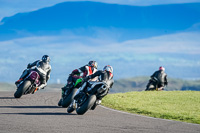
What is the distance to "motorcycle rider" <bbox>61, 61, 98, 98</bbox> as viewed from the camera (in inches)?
534

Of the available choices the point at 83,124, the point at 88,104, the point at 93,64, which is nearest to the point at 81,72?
the point at 93,64

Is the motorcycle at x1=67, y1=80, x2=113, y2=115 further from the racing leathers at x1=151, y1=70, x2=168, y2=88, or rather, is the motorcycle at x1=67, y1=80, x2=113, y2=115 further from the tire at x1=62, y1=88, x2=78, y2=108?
the racing leathers at x1=151, y1=70, x2=168, y2=88

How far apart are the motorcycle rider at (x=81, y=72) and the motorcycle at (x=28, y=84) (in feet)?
12.0

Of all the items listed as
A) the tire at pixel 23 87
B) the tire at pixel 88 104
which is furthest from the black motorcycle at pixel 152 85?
the tire at pixel 88 104

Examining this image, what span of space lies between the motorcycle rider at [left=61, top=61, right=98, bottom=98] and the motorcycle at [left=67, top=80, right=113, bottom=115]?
3.96 feet

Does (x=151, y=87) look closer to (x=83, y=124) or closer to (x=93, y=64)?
(x=93, y=64)

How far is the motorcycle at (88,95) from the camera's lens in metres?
11.7

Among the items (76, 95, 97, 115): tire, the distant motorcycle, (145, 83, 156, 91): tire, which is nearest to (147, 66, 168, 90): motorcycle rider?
the distant motorcycle

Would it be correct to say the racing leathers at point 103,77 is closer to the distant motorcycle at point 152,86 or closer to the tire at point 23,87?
the tire at point 23,87

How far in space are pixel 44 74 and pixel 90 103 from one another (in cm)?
723

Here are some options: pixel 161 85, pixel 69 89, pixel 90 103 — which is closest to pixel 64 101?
pixel 69 89

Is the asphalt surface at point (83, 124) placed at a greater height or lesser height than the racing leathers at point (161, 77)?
lesser

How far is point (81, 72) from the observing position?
13.8 metres

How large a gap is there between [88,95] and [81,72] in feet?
6.18
